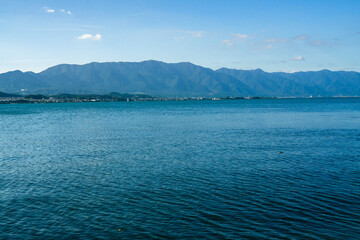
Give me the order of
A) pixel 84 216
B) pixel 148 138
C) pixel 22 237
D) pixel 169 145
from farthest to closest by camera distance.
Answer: pixel 148 138 < pixel 169 145 < pixel 84 216 < pixel 22 237

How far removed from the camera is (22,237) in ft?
62.9

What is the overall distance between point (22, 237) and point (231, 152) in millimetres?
30668

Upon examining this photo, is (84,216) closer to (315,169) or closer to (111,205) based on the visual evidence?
(111,205)

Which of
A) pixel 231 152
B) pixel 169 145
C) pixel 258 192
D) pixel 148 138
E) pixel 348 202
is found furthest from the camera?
pixel 148 138

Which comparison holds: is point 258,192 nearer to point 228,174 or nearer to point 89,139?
point 228,174

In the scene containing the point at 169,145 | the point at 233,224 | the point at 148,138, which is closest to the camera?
the point at 233,224

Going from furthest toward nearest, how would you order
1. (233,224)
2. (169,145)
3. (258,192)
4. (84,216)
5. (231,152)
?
(169,145)
(231,152)
(258,192)
(84,216)
(233,224)

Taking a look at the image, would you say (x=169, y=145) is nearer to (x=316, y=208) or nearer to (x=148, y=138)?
(x=148, y=138)

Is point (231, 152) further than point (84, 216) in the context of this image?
Yes

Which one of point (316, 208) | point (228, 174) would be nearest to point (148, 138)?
point (228, 174)

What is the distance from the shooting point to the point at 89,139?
61.5m

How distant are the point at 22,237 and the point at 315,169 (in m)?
28.9

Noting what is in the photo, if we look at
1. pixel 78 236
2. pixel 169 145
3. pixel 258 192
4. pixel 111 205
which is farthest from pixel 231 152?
pixel 78 236

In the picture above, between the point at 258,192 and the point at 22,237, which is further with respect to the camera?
the point at 258,192
